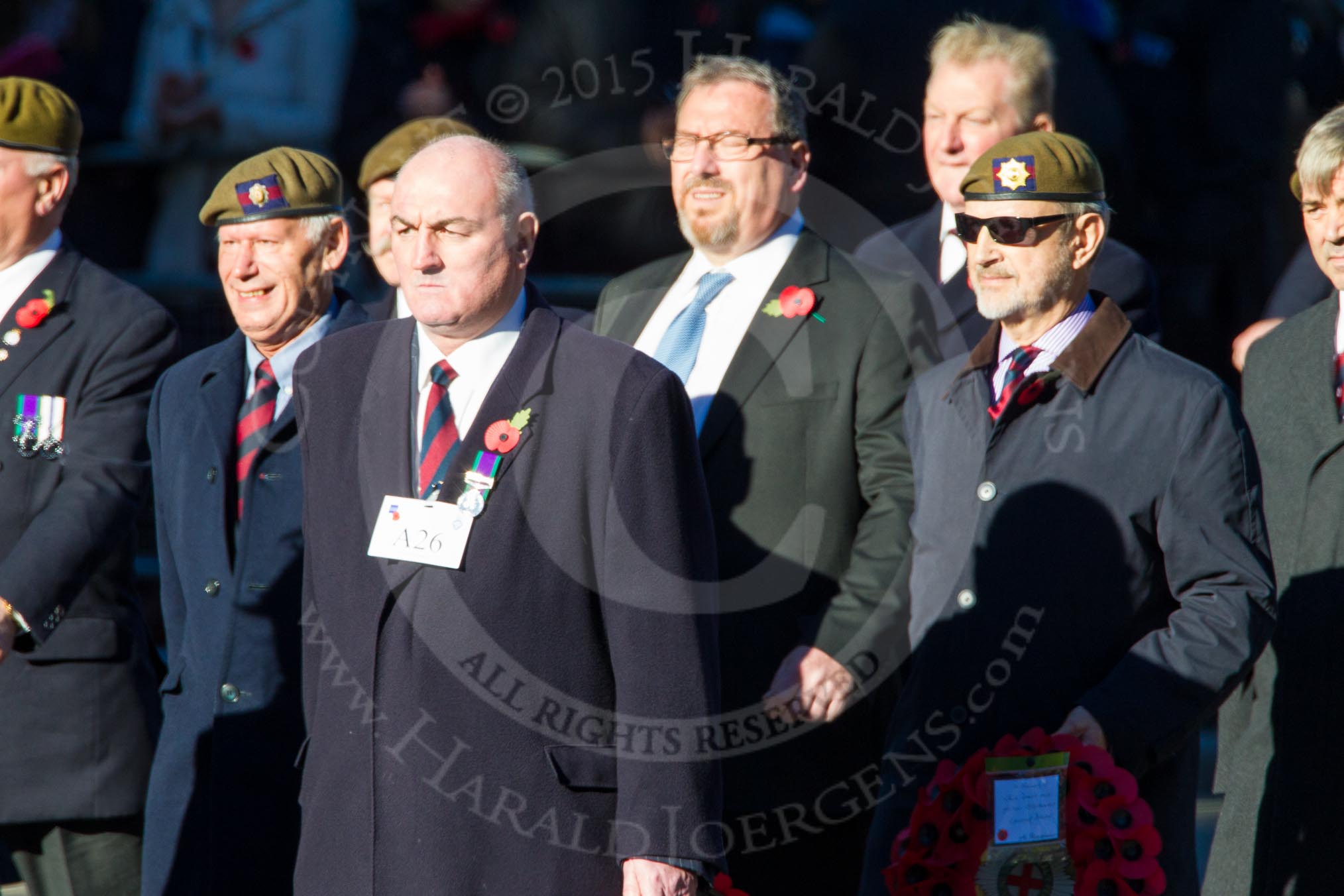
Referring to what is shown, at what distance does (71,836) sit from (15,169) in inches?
67.4

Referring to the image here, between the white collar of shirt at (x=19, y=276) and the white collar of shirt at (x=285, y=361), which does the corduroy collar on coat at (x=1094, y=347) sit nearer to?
the white collar of shirt at (x=285, y=361)

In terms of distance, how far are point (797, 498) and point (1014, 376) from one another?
74 cm

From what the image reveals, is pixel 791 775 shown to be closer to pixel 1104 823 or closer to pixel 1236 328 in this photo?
pixel 1104 823

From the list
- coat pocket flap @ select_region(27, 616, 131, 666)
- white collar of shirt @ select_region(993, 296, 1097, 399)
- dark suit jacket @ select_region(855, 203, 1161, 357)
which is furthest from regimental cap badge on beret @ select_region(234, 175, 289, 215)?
white collar of shirt @ select_region(993, 296, 1097, 399)

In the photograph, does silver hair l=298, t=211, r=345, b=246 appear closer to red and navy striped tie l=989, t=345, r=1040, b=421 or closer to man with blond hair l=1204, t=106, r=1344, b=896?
red and navy striped tie l=989, t=345, r=1040, b=421

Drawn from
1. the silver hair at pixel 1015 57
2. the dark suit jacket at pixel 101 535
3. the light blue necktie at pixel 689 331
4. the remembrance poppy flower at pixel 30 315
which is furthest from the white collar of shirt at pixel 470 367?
the silver hair at pixel 1015 57

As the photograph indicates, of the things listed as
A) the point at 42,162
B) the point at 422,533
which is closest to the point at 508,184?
the point at 422,533

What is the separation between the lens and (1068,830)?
376cm

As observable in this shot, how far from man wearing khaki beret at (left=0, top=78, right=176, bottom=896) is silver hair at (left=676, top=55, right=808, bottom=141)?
1556 mm

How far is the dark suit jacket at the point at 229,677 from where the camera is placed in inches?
183

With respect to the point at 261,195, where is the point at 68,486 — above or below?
below

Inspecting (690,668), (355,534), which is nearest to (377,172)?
(355,534)

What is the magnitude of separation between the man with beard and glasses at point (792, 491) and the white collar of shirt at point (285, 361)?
34.8 inches

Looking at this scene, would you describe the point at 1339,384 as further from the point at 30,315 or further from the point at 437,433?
the point at 30,315
